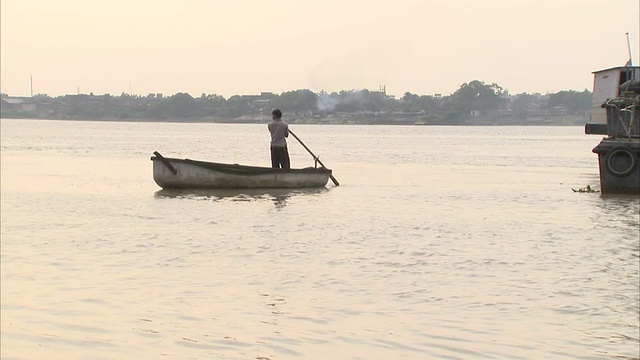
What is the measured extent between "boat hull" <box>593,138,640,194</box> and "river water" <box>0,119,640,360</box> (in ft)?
2.15

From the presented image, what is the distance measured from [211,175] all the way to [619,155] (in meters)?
10.00

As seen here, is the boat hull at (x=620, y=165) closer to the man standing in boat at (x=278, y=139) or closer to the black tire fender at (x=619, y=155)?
the black tire fender at (x=619, y=155)

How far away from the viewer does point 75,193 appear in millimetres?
25016

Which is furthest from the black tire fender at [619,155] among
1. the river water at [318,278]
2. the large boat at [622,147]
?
the river water at [318,278]

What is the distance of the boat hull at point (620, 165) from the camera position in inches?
928

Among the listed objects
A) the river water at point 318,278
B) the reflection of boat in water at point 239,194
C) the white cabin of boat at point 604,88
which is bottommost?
the reflection of boat in water at point 239,194

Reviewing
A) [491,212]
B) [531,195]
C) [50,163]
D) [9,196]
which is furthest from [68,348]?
[50,163]

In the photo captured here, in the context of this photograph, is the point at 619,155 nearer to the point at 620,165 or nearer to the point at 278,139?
the point at 620,165

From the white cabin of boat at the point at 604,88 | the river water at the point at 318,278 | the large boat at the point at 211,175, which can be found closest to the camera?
the river water at the point at 318,278

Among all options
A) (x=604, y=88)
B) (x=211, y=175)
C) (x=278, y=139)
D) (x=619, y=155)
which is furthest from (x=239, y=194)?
(x=604, y=88)

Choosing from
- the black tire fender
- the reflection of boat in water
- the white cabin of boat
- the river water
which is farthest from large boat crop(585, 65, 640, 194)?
the reflection of boat in water

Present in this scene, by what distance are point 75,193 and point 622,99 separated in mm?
14402

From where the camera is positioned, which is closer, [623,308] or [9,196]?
[623,308]

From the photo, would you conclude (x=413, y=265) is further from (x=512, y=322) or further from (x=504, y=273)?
(x=512, y=322)
